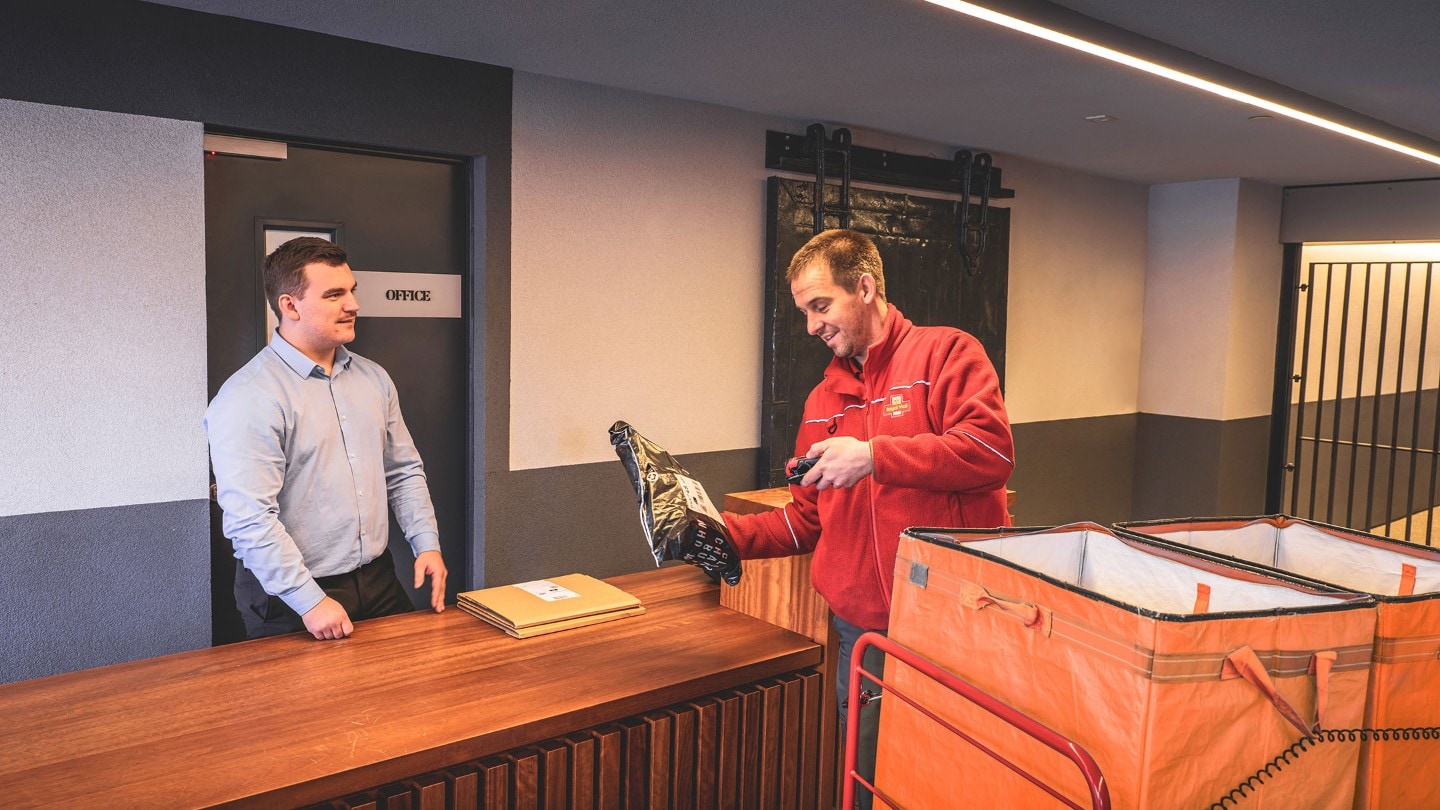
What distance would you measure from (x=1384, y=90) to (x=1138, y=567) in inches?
129

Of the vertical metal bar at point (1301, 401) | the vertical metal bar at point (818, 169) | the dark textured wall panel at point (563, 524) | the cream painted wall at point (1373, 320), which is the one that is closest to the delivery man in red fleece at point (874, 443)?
the dark textured wall panel at point (563, 524)

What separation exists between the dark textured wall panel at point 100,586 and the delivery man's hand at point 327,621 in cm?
118

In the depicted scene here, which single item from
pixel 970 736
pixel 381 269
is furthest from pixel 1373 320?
pixel 970 736

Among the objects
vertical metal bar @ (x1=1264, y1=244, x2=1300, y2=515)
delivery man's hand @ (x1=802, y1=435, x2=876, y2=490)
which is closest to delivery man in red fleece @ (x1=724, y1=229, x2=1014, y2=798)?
delivery man's hand @ (x1=802, y1=435, x2=876, y2=490)

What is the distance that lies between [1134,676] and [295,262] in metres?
2.26

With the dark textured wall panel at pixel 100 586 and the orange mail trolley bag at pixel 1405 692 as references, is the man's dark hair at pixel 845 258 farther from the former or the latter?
the dark textured wall panel at pixel 100 586

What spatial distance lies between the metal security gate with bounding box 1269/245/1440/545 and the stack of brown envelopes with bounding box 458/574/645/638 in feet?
19.3

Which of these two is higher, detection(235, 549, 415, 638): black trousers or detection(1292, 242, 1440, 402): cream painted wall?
detection(1292, 242, 1440, 402): cream painted wall

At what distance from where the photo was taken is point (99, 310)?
117 inches

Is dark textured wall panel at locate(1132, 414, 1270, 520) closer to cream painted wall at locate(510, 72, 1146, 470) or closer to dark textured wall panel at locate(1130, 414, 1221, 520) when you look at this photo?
dark textured wall panel at locate(1130, 414, 1221, 520)

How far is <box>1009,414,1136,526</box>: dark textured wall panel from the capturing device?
6.05m

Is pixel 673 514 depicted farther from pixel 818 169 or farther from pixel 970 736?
pixel 818 169

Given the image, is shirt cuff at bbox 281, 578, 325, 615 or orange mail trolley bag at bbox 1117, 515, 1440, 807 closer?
orange mail trolley bag at bbox 1117, 515, 1440, 807

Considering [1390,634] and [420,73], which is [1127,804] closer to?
[1390,634]
